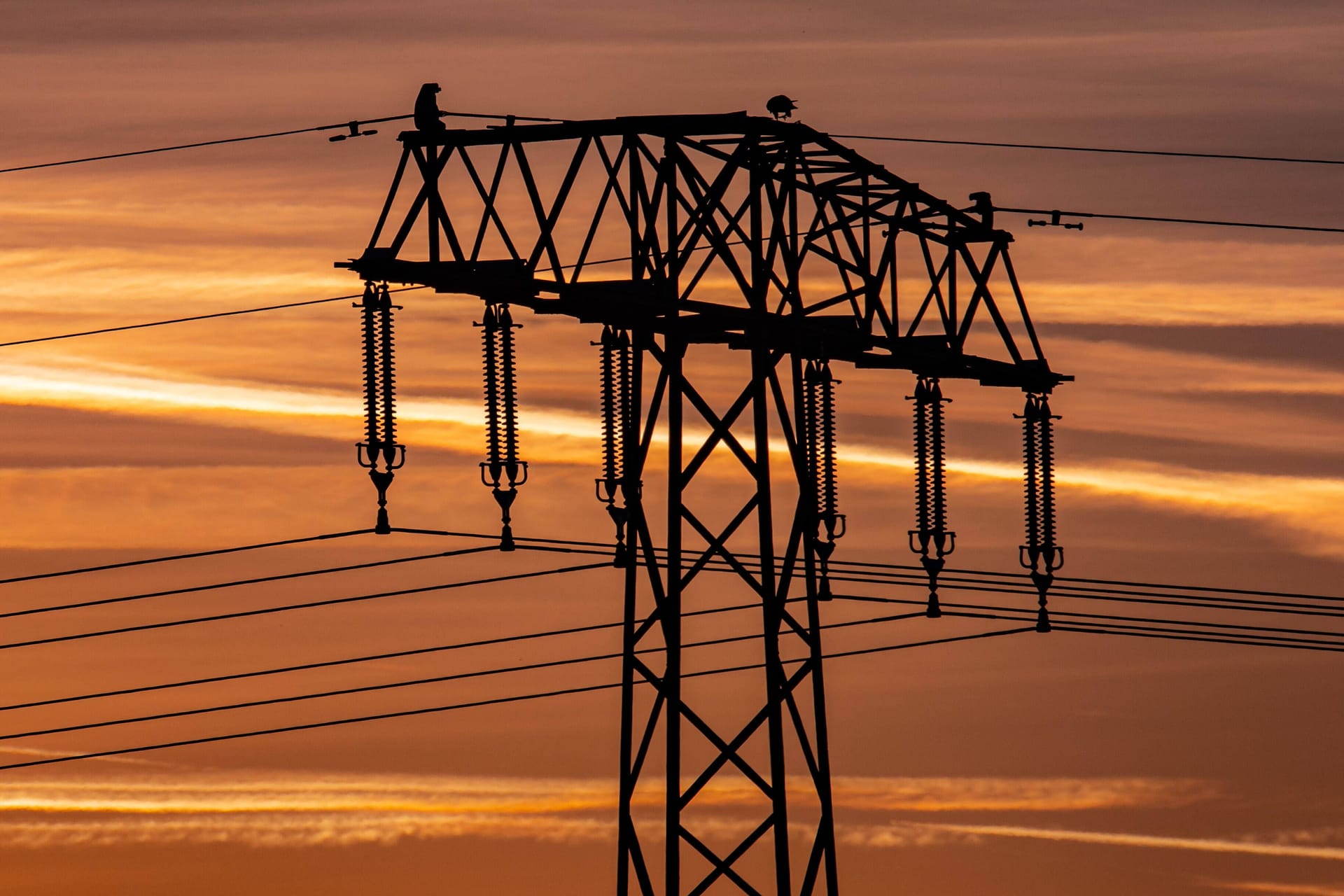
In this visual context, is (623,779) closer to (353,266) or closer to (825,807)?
(825,807)

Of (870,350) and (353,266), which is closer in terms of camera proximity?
(353,266)

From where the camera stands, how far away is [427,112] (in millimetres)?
38938

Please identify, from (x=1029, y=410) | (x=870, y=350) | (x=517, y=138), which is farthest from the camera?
(x=1029, y=410)

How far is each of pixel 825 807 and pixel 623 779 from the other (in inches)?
115

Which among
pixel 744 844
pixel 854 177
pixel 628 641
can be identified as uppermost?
pixel 854 177

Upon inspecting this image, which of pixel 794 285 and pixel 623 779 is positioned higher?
pixel 794 285

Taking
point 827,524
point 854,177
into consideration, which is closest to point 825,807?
point 827,524

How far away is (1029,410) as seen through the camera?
159 ft

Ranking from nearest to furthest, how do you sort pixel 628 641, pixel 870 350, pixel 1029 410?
pixel 628 641 → pixel 870 350 → pixel 1029 410

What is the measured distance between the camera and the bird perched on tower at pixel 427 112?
3881cm

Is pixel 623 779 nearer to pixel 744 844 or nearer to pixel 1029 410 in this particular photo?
pixel 744 844

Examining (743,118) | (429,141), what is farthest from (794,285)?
(429,141)

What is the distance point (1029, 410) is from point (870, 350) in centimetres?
512

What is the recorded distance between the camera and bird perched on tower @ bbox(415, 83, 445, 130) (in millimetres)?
38812
